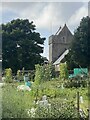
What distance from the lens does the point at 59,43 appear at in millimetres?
3639

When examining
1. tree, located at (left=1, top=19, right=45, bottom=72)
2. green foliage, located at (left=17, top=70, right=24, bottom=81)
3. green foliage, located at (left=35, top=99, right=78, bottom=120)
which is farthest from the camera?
green foliage, located at (left=17, top=70, right=24, bottom=81)

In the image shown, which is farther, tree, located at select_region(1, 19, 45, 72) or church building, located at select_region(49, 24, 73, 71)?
tree, located at select_region(1, 19, 45, 72)

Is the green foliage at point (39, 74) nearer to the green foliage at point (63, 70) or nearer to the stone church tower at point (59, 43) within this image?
the stone church tower at point (59, 43)

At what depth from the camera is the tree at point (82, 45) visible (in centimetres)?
312

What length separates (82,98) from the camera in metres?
3.08

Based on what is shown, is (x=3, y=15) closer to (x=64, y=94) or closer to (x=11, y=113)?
(x=11, y=113)

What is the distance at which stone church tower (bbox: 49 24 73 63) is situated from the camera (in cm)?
353

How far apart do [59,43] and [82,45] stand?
368 mm

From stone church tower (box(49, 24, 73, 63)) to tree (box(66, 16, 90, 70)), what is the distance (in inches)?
4.7

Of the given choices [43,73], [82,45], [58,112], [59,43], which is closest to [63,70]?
[43,73]

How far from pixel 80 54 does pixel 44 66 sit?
0.65m

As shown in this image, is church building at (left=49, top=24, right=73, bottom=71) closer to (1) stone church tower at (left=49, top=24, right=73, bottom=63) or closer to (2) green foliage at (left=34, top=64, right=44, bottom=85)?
(1) stone church tower at (left=49, top=24, right=73, bottom=63)

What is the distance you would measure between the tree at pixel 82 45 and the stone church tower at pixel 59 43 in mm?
118

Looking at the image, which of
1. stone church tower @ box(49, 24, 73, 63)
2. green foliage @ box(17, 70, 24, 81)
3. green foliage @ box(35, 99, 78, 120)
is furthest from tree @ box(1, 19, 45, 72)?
green foliage @ box(35, 99, 78, 120)
